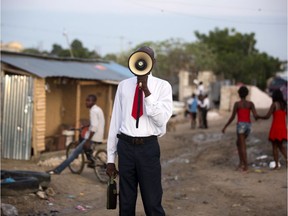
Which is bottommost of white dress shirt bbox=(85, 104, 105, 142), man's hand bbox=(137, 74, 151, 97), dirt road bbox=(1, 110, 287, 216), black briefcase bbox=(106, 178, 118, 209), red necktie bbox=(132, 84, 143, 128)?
dirt road bbox=(1, 110, 287, 216)

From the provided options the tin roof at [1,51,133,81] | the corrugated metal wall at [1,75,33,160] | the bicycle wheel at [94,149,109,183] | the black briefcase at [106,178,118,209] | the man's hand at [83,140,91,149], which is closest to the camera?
the black briefcase at [106,178,118,209]

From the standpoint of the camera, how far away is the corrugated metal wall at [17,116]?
523 inches

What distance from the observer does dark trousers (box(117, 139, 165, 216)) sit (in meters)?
4.61

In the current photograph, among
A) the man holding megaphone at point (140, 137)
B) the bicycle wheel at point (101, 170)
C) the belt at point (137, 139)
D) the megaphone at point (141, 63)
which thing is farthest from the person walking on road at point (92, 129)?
the megaphone at point (141, 63)

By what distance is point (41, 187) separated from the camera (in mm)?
8695

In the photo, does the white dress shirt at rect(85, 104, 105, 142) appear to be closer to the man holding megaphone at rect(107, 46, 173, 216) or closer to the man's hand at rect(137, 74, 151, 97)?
the man holding megaphone at rect(107, 46, 173, 216)

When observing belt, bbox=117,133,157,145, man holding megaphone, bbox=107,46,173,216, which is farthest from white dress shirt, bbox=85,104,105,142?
belt, bbox=117,133,157,145

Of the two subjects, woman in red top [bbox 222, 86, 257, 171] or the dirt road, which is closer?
the dirt road

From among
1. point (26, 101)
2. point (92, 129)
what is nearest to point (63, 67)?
point (26, 101)

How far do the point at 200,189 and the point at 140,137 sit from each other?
16.3 feet

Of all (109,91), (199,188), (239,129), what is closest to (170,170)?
(239,129)

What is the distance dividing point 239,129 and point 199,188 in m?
2.24

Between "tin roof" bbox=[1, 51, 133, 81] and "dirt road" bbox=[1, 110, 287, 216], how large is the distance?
8.72 feet

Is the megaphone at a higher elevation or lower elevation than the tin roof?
lower
